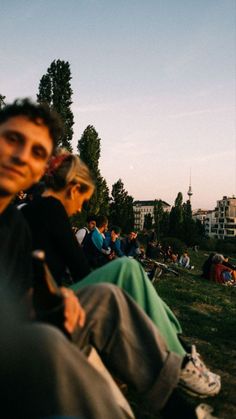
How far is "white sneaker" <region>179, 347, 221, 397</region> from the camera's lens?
6.11ft

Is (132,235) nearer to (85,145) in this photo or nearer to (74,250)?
(74,250)

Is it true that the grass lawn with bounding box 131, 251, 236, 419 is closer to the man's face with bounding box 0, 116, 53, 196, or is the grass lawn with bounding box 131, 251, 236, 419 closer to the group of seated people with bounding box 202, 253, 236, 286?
the man's face with bounding box 0, 116, 53, 196

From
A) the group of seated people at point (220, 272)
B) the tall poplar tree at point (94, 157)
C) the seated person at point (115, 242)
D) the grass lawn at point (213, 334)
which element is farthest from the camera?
the tall poplar tree at point (94, 157)

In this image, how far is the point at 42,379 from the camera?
112 centimetres

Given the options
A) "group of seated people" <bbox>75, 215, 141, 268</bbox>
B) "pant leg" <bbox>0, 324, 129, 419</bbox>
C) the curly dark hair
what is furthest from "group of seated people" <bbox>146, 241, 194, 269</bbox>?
"pant leg" <bbox>0, 324, 129, 419</bbox>

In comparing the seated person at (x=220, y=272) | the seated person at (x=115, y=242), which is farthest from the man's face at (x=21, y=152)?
the seated person at (x=220, y=272)

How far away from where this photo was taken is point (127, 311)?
1730 mm

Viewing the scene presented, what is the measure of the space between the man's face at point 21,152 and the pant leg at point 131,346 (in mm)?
710

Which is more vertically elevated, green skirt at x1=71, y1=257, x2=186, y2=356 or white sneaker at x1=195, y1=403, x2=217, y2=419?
green skirt at x1=71, y1=257, x2=186, y2=356

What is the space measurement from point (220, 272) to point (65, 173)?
13731 millimetres

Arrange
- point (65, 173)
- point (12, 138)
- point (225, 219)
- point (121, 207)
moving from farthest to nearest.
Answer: point (225, 219), point (121, 207), point (65, 173), point (12, 138)

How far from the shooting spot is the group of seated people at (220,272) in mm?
14875

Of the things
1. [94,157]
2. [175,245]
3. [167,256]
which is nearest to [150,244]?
[167,256]

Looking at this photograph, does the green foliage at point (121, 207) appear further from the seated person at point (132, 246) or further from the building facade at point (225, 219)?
the building facade at point (225, 219)
